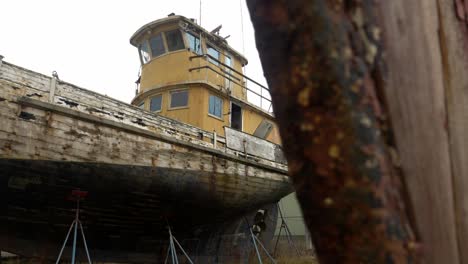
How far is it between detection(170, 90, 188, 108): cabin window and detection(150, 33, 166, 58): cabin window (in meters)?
1.56

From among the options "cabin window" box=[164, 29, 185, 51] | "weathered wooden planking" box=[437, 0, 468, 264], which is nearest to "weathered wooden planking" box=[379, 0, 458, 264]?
"weathered wooden planking" box=[437, 0, 468, 264]

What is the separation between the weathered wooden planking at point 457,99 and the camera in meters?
0.63

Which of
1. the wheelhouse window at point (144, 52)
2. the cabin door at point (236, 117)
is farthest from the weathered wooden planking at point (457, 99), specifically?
the wheelhouse window at point (144, 52)

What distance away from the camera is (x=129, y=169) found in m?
5.20

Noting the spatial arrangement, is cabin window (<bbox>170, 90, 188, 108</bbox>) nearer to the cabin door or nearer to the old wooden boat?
the old wooden boat

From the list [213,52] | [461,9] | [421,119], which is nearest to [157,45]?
[213,52]

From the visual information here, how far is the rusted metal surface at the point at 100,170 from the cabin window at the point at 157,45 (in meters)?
3.91

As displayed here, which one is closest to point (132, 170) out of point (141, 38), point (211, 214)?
point (211, 214)

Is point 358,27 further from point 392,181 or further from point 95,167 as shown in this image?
point 95,167

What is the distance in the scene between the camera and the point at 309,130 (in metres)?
0.54

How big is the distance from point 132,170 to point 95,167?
564 millimetres

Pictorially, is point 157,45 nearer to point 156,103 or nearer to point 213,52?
point 213,52

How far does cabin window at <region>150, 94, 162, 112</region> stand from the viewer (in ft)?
29.0

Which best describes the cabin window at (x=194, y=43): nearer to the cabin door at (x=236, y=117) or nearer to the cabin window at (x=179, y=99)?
the cabin window at (x=179, y=99)
